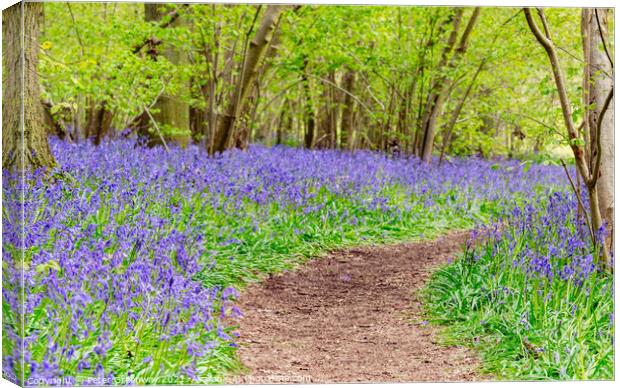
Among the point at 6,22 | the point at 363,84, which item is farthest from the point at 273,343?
the point at 363,84

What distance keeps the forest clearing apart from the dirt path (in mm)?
18

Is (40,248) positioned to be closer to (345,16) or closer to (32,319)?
(32,319)

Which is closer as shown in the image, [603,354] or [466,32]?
[603,354]

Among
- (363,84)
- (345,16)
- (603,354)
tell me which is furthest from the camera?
(363,84)

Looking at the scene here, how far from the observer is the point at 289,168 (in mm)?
8375

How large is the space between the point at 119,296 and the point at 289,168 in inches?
192

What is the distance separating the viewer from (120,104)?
7988mm

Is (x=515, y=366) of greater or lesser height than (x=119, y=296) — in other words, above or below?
below

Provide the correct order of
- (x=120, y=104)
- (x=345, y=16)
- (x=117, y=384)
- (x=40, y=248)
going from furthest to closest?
(x=345, y=16)
(x=120, y=104)
(x=40, y=248)
(x=117, y=384)

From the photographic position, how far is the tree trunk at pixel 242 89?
8859mm

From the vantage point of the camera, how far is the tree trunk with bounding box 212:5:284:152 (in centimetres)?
886

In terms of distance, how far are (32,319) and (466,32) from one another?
7980 mm

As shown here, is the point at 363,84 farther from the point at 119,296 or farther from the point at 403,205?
the point at 119,296

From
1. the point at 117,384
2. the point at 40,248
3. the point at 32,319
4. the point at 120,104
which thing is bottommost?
the point at 117,384
